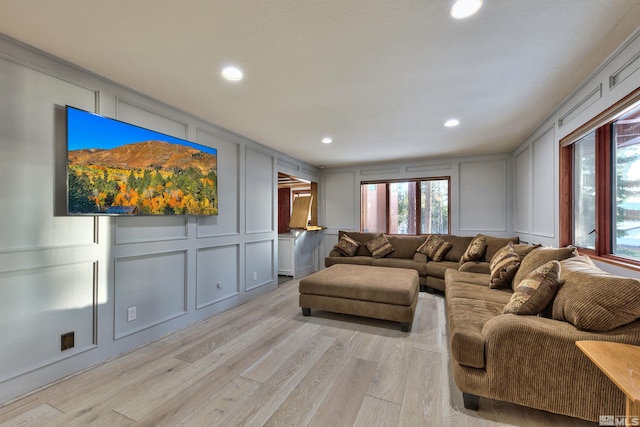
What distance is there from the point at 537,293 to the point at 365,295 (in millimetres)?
1574

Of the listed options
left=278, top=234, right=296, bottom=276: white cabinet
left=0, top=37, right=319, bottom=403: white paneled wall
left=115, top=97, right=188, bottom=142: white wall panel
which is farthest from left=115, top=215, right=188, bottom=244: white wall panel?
left=278, top=234, right=296, bottom=276: white cabinet

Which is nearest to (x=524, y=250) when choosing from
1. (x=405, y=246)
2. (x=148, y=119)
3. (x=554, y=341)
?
(x=554, y=341)

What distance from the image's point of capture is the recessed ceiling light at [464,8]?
1399mm

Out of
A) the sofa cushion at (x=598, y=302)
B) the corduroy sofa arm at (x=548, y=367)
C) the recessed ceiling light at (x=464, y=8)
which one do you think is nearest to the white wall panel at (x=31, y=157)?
the recessed ceiling light at (x=464, y=8)

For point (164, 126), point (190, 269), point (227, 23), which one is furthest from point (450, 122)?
point (190, 269)

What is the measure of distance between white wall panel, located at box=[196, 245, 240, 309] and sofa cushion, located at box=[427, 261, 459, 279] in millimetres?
2952

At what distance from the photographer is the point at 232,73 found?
2.12 m

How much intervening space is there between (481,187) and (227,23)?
16.1 feet

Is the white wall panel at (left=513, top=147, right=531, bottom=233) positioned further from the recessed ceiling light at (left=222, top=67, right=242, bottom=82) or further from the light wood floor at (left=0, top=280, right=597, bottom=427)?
the recessed ceiling light at (left=222, top=67, right=242, bottom=82)

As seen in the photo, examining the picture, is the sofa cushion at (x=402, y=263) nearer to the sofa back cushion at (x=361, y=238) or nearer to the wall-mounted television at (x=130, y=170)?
the sofa back cushion at (x=361, y=238)

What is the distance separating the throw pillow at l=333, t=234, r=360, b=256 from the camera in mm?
5098

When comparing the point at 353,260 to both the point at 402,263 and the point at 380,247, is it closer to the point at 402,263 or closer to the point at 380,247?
the point at 380,247

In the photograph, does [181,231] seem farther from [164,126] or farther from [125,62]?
[125,62]

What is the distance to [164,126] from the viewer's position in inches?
108
